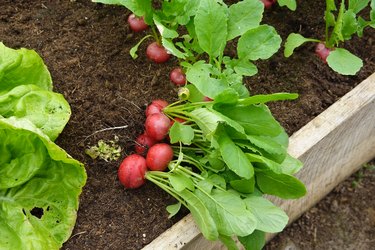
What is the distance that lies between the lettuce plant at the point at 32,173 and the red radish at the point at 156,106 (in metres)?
0.24

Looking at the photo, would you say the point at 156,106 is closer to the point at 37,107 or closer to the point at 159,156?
the point at 159,156

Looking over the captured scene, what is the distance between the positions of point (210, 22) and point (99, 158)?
1.54ft

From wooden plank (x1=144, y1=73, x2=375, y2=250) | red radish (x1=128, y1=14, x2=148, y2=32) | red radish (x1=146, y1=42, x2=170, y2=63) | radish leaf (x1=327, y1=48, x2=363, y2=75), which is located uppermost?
radish leaf (x1=327, y1=48, x2=363, y2=75)

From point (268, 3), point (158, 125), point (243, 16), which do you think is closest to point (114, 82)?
point (158, 125)

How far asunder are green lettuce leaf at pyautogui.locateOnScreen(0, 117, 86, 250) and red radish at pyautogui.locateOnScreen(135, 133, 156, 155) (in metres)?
0.24

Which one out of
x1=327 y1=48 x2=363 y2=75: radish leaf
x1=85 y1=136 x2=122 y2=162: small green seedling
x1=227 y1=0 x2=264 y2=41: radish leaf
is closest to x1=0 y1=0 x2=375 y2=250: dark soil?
x1=85 y1=136 x2=122 y2=162: small green seedling

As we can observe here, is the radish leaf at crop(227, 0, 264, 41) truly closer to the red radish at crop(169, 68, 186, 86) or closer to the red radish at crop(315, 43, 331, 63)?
the red radish at crop(169, 68, 186, 86)

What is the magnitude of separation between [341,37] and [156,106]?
23.3 inches

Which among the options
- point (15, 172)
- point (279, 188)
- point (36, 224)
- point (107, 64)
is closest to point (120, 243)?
point (36, 224)

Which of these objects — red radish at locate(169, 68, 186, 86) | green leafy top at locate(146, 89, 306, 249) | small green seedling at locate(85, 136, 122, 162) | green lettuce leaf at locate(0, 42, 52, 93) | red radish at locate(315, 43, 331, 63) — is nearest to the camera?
green leafy top at locate(146, 89, 306, 249)

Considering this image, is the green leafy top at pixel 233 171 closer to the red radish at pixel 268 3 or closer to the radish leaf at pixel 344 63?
the radish leaf at pixel 344 63

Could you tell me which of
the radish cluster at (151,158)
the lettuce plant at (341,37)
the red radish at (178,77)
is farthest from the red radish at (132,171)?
the lettuce plant at (341,37)

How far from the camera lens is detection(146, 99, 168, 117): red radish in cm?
168

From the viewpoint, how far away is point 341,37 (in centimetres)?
183
